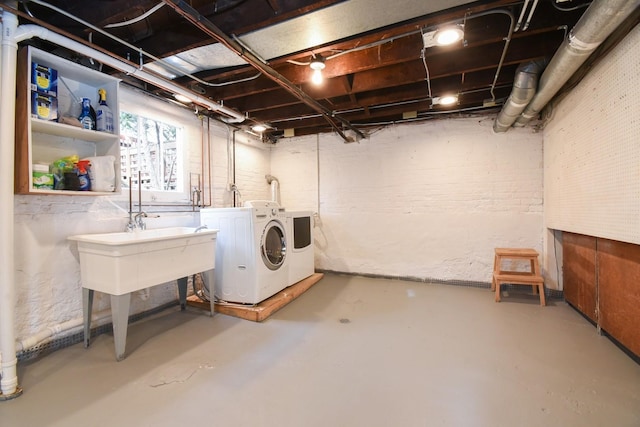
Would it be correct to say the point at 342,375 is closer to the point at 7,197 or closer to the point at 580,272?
the point at 7,197

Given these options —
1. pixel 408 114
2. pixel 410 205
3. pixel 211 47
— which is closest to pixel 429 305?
pixel 410 205

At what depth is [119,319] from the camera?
1.92m

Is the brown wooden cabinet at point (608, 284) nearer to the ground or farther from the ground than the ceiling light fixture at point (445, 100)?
nearer to the ground

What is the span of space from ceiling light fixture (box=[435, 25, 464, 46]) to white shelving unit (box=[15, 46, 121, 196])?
8.06 feet

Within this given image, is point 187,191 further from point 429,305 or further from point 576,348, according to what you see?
point 576,348

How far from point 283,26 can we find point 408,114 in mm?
2426

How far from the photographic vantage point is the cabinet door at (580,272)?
245 cm

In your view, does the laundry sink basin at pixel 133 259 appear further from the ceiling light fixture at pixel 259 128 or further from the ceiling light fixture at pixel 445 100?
the ceiling light fixture at pixel 445 100

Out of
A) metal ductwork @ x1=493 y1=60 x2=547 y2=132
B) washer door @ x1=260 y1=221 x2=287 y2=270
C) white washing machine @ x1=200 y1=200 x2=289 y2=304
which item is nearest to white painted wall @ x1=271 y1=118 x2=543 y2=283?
metal ductwork @ x1=493 y1=60 x2=547 y2=132

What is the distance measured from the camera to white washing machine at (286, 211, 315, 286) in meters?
→ 3.42

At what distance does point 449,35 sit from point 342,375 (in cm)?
239

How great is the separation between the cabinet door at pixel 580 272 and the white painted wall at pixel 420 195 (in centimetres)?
44

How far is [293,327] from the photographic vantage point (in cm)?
250

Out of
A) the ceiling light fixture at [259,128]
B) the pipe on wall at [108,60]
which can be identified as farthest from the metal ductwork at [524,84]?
the ceiling light fixture at [259,128]
